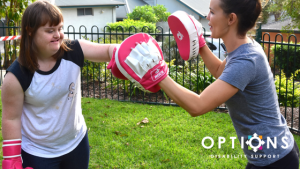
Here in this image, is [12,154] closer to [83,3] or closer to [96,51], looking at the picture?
[96,51]

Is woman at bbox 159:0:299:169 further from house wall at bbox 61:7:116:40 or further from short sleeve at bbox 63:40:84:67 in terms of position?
house wall at bbox 61:7:116:40

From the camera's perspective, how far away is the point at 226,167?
3.36 metres

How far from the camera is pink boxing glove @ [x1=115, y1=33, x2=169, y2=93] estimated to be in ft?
5.25

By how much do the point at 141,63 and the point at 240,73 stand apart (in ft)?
1.81

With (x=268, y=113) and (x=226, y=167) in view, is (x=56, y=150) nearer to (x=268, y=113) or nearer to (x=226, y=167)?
(x=268, y=113)

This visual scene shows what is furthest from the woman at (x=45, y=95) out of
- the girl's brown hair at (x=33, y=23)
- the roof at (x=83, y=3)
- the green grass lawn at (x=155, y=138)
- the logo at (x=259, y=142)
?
the roof at (x=83, y=3)

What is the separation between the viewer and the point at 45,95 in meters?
1.88

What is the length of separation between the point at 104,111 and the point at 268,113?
4.02 m

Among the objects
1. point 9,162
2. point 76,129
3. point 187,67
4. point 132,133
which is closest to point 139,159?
point 132,133

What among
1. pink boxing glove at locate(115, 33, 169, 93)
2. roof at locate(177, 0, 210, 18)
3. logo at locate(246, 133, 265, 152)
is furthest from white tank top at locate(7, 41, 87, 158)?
roof at locate(177, 0, 210, 18)

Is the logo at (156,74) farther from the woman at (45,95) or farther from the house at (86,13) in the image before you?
the house at (86,13)

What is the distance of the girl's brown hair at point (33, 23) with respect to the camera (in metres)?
1.81

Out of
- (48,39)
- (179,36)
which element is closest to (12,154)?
(48,39)

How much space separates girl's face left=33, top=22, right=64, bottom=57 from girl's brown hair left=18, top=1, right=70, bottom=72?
2 cm
